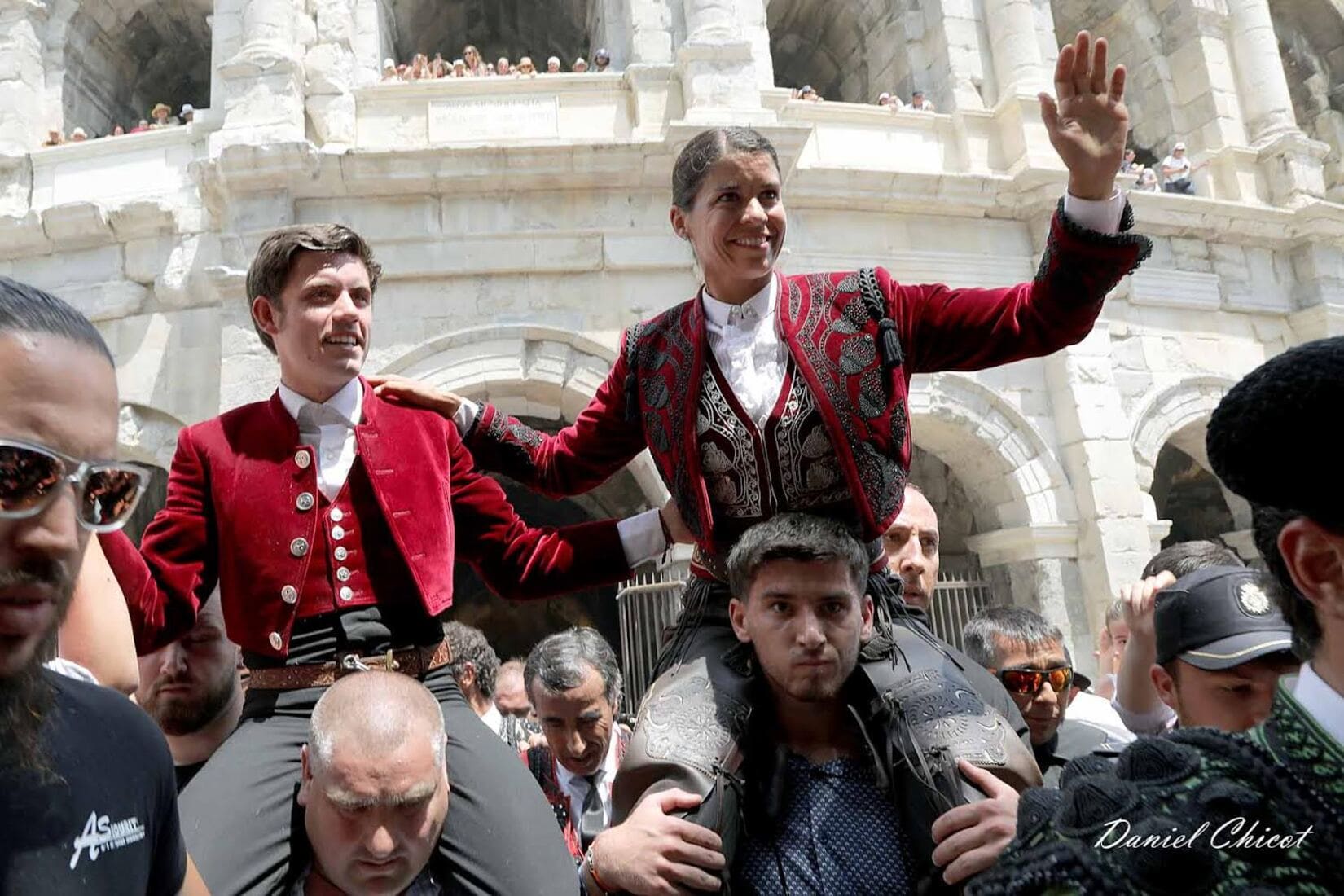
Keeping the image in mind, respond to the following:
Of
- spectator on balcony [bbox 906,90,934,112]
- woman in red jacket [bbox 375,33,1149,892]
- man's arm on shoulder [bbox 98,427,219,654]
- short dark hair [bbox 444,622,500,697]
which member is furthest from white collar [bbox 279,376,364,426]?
spectator on balcony [bbox 906,90,934,112]

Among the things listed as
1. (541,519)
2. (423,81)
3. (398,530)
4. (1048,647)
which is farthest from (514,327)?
(398,530)

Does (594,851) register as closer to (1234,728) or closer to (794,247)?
(1234,728)

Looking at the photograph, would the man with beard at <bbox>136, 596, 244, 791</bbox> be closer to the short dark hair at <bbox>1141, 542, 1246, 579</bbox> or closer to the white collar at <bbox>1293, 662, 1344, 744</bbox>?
the white collar at <bbox>1293, 662, 1344, 744</bbox>

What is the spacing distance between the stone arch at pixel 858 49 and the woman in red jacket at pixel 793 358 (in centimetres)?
861

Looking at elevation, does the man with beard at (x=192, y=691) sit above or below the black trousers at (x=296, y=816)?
above

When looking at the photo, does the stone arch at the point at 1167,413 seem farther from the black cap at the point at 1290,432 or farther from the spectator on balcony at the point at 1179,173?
the black cap at the point at 1290,432

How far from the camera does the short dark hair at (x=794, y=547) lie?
85.3 inches

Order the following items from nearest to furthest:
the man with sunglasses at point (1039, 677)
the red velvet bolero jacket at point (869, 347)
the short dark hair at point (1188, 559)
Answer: the red velvet bolero jacket at point (869, 347) → the short dark hair at point (1188, 559) → the man with sunglasses at point (1039, 677)

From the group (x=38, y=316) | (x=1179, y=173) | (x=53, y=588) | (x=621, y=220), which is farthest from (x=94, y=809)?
(x=1179, y=173)

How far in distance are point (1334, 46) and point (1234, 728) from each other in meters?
14.7

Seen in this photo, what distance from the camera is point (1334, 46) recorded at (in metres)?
13.4

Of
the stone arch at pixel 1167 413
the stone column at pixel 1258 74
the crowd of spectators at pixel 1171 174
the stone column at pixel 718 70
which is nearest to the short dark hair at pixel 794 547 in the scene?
the stone column at pixel 718 70

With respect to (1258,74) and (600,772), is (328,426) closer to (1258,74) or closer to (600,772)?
(600,772)

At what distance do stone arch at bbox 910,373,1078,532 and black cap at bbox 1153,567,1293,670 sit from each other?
634 centimetres
